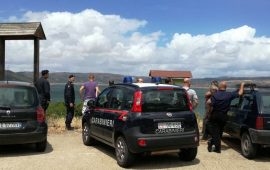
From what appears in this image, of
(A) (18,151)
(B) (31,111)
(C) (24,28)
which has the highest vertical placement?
(C) (24,28)

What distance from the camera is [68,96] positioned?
44.3ft

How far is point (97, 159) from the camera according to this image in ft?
31.2

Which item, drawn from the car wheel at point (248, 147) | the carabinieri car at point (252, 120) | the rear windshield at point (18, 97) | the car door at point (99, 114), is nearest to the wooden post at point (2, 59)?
the rear windshield at point (18, 97)

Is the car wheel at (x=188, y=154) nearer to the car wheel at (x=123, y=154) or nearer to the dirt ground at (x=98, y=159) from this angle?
the dirt ground at (x=98, y=159)

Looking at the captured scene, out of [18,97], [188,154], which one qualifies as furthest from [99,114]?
[188,154]

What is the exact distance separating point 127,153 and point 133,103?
97 cm

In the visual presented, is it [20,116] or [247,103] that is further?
[247,103]

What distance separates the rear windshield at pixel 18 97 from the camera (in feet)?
31.9

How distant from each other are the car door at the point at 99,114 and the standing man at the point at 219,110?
2464mm

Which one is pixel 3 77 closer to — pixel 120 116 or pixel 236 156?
pixel 120 116

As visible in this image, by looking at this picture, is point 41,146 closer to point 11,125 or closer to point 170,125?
point 11,125

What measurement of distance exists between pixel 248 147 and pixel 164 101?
7.61 ft

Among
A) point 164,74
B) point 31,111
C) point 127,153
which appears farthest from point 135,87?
point 164,74

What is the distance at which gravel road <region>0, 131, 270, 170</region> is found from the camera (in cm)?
880
